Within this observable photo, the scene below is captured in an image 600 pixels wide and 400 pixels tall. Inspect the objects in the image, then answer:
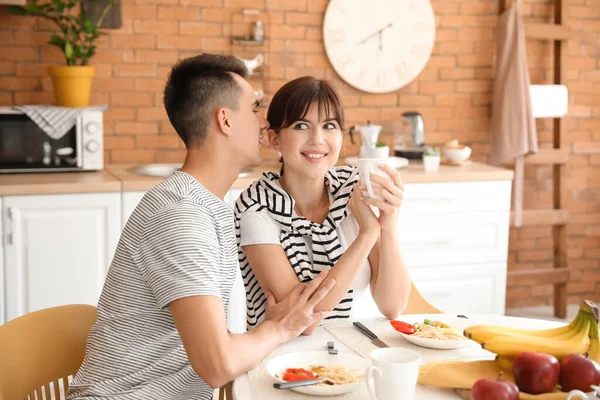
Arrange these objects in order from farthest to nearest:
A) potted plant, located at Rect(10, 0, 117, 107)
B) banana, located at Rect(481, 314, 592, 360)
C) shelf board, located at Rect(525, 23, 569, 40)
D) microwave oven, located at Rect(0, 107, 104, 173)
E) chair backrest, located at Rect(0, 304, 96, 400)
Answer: shelf board, located at Rect(525, 23, 569, 40) < potted plant, located at Rect(10, 0, 117, 107) < microwave oven, located at Rect(0, 107, 104, 173) < chair backrest, located at Rect(0, 304, 96, 400) < banana, located at Rect(481, 314, 592, 360)

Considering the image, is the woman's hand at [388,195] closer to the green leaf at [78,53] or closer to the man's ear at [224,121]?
the man's ear at [224,121]

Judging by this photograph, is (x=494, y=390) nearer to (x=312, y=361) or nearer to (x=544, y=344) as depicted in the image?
(x=544, y=344)

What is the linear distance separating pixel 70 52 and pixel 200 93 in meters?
2.03

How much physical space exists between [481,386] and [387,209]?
735 millimetres

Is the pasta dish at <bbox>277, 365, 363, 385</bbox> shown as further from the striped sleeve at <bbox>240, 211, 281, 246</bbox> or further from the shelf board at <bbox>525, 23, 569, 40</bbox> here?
the shelf board at <bbox>525, 23, 569, 40</bbox>

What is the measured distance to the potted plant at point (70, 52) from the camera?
364 centimetres

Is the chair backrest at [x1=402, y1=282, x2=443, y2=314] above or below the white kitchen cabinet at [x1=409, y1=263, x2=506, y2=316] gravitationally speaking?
above

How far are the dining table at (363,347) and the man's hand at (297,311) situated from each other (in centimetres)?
6

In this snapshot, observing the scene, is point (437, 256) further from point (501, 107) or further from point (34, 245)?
point (34, 245)

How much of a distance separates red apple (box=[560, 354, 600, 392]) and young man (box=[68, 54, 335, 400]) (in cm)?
56

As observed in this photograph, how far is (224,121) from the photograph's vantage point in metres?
1.85

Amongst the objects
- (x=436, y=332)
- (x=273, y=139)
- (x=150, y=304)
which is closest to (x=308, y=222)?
(x=273, y=139)

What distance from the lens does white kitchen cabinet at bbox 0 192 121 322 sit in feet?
11.0

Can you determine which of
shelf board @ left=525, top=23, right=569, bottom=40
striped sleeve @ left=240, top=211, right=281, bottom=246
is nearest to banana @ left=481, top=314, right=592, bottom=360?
striped sleeve @ left=240, top=211, right=281, bottom=246
